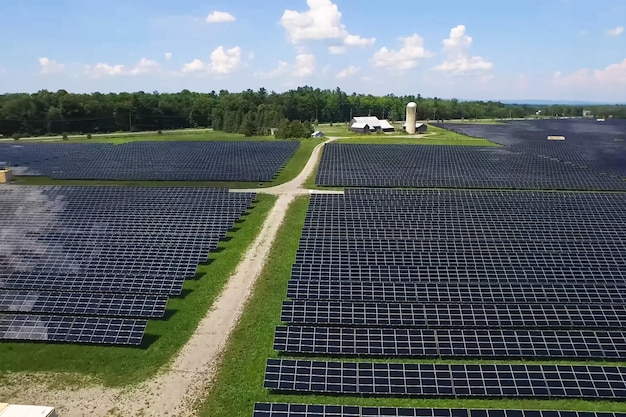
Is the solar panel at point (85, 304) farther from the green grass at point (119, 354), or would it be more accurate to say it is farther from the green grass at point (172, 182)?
the green grass at point (172, 182)

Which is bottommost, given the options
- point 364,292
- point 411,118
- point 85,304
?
point 85,304

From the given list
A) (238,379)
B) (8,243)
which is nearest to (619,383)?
(238,379)

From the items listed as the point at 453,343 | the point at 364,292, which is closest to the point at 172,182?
the point at 364,292

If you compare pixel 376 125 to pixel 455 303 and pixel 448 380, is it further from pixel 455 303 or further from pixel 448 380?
pixel 448 380

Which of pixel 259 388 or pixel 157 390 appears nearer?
pixel 259 388

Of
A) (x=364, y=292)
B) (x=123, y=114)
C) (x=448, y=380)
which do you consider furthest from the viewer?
(x=123, y=114)

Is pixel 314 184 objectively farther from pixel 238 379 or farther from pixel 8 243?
pixel 238 379
